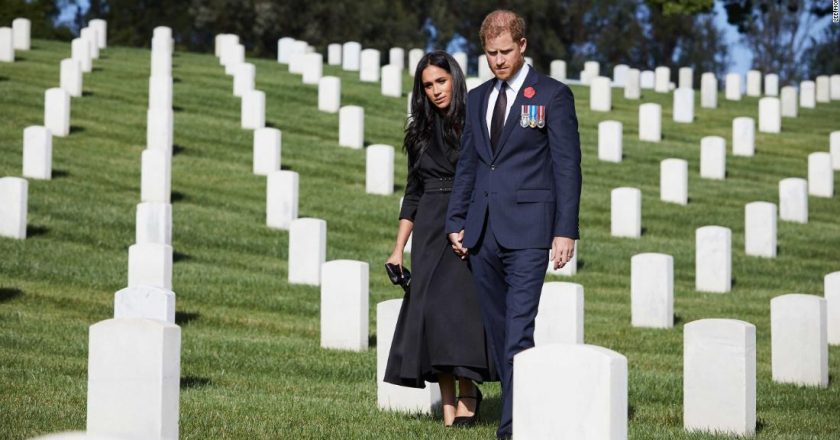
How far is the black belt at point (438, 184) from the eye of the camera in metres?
7.65

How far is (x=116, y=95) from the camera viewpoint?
2662cm

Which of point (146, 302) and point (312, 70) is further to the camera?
point (312, 70)

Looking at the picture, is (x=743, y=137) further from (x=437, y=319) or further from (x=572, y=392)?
(x=572, y=392)

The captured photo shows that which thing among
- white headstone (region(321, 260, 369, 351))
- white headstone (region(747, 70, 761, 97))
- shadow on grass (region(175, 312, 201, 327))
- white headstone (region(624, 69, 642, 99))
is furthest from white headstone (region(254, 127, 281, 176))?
white headstone (region(747, 70, 761, 97))

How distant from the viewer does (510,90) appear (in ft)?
23.4

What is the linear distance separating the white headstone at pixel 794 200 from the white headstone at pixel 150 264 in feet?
38.2

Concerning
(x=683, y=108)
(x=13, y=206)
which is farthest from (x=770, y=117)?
(x=13, y=206)

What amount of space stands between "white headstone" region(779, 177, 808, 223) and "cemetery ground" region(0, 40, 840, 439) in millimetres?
290

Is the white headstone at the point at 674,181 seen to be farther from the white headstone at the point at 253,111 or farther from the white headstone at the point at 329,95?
the white headstone at the point at 329,95

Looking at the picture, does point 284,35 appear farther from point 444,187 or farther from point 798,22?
point 444,187

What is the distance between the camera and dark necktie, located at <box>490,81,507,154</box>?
713cm

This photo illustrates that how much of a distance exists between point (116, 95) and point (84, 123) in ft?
10.8

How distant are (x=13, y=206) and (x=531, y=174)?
32.3 feet

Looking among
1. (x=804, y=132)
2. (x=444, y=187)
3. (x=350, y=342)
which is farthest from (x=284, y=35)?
(x=444, y=187)
